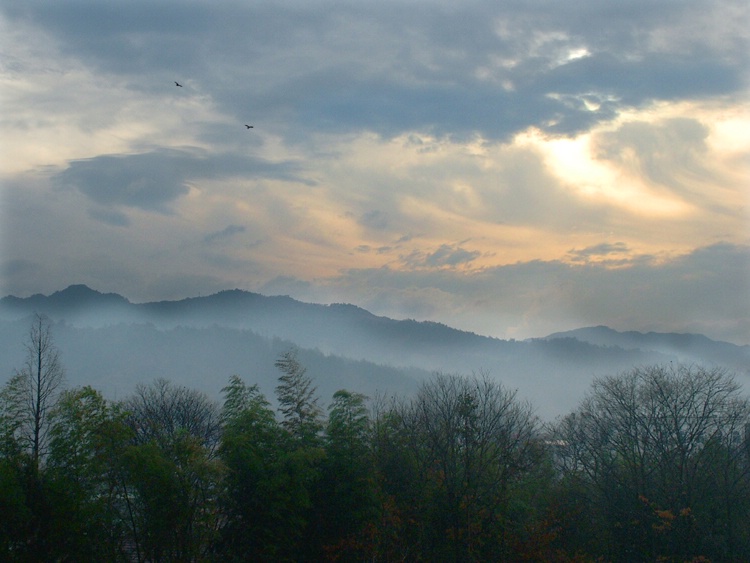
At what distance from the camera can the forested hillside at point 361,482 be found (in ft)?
68.6

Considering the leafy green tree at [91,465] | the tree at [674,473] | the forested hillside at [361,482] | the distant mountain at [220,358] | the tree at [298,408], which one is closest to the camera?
the leafy green tree at [91,465]

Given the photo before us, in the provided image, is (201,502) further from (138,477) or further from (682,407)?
(682,407)

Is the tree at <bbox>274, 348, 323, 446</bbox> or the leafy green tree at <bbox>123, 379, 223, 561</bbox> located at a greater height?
the tree at <bbox>274, 348, 323, 446</bbox>

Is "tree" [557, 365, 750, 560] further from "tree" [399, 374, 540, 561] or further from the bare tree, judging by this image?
the bare tree

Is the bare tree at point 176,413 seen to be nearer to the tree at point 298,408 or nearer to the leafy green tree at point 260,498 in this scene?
the tree at point 298,408

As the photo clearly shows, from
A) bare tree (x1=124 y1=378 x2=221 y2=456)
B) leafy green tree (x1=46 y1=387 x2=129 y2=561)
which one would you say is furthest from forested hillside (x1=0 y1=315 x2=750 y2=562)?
bare tree (x1=124 y1=378 x2=221 y2=456)

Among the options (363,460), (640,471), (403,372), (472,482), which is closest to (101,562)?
(363,460)

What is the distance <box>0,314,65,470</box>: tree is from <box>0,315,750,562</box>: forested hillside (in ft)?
0.28

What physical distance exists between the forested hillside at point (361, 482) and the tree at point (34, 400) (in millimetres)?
86

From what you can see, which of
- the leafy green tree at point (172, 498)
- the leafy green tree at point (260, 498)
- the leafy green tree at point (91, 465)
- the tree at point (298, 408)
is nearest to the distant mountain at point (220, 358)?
the tree at point (298, 408)

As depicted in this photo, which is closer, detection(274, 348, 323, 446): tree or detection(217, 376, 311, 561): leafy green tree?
detection(217, 376, 311, 561): leafy green tree

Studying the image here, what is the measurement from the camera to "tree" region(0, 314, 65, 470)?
74.4ft

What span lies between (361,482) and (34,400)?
13840mm

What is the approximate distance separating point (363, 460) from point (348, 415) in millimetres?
1968
